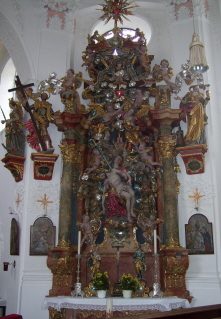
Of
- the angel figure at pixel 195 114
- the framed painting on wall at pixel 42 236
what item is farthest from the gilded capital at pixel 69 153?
the angel figure at pixel 195 114

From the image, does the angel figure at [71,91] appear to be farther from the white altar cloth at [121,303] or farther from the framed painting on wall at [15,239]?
the white altar cloth at [121,303]

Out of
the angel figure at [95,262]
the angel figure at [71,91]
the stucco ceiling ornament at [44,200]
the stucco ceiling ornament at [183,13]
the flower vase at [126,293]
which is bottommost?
the flower vase at [126,293]

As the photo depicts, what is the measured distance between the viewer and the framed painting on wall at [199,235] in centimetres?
831

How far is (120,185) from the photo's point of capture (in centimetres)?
883

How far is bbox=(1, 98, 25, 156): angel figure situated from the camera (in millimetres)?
9380

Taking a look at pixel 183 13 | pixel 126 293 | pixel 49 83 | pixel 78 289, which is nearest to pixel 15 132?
pixel 49 83

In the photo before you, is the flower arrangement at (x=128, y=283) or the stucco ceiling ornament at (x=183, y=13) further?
the stucco ceiling ornament at (x=183, y=13)

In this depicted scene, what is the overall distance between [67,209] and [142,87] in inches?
140

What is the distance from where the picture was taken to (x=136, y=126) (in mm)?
9328

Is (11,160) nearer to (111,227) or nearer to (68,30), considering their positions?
(111,227)

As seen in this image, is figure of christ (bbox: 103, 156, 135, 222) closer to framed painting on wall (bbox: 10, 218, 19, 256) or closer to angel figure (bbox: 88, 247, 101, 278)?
angel figure (bbox: 88, 247, 101, 278)

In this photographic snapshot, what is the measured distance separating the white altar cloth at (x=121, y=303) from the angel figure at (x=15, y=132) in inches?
143

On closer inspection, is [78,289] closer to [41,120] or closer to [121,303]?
[121,303]

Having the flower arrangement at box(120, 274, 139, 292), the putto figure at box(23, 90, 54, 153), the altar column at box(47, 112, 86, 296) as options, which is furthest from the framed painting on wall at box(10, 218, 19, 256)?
the flower arrangement at box(120, 274, 139, 292)
